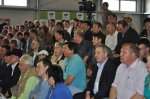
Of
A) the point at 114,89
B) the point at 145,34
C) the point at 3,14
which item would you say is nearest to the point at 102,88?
the point at 114,89

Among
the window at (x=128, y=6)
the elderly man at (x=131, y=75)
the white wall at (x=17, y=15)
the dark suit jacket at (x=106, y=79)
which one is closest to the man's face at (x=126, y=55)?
the elderly man at (x=131, y=75)

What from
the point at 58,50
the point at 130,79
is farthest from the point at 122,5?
A: the point at 130,79

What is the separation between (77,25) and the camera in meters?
9.73

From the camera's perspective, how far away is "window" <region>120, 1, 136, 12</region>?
68.0 feet

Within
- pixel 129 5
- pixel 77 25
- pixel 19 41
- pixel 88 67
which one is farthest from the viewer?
pixel 129 5

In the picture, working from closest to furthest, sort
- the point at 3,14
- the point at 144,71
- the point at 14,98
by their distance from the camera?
the point at 144,71
the point at 14,98
the point at 3,14

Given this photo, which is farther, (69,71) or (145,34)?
(145,34)

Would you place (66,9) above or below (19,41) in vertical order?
above

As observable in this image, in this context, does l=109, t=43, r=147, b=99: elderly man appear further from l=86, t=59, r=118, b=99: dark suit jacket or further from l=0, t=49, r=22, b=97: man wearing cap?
l=0, t=49, r=22, b=97: man wearing cap

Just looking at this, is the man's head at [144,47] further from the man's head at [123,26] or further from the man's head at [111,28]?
the man's head at [111,28]

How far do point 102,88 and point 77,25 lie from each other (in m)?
4.92

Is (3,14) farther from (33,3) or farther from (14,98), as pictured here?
(14,98)

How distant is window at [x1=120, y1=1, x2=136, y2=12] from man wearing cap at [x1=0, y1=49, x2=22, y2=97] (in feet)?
48.5

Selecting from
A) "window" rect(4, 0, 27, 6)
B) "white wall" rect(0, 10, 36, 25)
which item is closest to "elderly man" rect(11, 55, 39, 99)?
"white wall" rect(0, 10, 36, 25)
